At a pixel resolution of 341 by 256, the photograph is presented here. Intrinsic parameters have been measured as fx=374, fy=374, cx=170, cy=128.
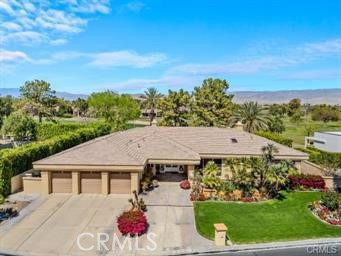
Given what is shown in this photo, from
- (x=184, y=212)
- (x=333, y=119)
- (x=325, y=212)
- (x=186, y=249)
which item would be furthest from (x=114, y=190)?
(x=333, y=119)

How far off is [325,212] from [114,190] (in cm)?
1514

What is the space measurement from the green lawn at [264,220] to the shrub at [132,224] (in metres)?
3.33

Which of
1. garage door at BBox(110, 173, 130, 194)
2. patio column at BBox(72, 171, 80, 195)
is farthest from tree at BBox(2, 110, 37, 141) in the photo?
garage door at BBox(110, 173, 130, 194)

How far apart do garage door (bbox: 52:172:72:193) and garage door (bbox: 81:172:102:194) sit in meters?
1.02

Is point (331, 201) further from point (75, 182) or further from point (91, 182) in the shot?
point (75, 182)

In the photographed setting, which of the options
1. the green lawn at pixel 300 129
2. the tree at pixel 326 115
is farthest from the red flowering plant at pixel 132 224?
the tree at pixel 326 115

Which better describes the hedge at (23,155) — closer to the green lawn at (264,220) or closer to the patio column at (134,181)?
the patio column at (134,181)

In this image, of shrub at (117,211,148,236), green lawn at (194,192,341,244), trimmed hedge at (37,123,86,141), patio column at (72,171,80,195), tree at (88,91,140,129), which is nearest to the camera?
shrub at (117,211,148,236)

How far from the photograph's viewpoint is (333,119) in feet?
370

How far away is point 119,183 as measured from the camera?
2891cm

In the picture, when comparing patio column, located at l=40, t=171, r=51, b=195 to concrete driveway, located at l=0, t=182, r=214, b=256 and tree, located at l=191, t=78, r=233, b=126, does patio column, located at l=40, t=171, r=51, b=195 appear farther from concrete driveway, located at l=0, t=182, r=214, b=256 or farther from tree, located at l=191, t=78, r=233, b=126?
tree, located at l=191, t=78, r=233, b=126

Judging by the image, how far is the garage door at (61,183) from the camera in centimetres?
2889

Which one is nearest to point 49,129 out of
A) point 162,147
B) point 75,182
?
point 162,147

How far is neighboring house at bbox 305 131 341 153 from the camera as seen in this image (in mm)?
47719
